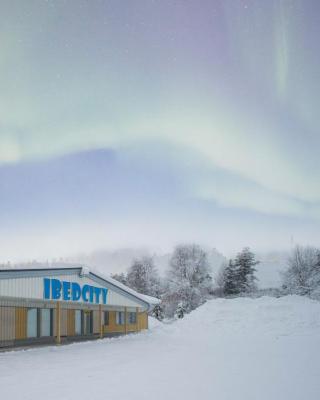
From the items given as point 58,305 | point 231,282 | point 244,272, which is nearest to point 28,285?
point 58,305

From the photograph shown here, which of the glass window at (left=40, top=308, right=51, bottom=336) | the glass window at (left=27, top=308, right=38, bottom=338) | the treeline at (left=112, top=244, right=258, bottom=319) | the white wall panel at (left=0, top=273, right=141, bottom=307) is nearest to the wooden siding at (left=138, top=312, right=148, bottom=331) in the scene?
the white wall panel at (left=0, top=273, right=141, bottom=307)

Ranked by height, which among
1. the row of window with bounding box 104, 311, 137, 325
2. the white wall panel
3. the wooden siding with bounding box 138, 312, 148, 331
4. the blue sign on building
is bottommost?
the wooden siding with bounding box 138, 312, 148, 331

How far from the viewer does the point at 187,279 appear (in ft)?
233

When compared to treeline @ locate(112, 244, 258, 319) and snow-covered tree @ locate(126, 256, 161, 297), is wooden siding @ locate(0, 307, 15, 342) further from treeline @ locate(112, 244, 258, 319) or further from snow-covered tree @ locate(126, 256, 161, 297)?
snow-covered tree @ locate(126, 256, 161, 297)

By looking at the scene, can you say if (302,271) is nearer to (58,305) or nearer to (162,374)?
(58,305)

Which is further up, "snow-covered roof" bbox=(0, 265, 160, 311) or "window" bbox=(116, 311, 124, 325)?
"snow-covered roof" bbox=(0, 265, 160, 311)

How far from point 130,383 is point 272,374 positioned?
199 inches

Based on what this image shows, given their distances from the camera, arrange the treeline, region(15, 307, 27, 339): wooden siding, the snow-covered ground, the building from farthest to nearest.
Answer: the treeline < region(15, 307, 27, 339): wooden siding < the building < the snow-covered ground

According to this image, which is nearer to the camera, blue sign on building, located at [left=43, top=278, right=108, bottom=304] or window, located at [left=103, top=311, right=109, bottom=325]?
blue sign on building, located at [left=43, top=278, right=108, bottom=304]

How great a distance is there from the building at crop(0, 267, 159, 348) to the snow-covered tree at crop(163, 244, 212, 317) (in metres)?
33.1

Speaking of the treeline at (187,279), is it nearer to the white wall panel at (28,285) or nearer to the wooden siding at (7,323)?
the white wall panel at (28,285)

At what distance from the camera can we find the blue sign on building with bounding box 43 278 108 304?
25.4 metres

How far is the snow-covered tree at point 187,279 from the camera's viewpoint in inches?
2707

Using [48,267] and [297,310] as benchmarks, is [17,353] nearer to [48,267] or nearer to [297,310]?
[48,267]
